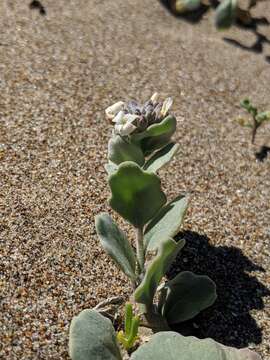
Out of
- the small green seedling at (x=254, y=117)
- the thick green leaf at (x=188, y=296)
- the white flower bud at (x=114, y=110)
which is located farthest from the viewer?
the small green seedling at (x=254, y=117)

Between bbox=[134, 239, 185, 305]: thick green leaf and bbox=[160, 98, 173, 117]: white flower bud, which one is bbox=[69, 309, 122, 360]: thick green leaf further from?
bbox=[160, 98, 173, 117]: white flower bud

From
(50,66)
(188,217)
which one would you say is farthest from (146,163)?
(50,66)

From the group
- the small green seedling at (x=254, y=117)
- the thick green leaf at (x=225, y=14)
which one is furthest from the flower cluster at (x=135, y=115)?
the thick green leaf at (x=225, y=14)

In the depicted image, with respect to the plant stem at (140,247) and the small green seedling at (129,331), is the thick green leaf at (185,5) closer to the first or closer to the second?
the plant stem at (140,247)

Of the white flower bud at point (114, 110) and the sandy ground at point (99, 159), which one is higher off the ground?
the white flower bud at point (114, 110)

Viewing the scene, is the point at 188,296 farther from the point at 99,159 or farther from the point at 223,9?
the point at 223,9

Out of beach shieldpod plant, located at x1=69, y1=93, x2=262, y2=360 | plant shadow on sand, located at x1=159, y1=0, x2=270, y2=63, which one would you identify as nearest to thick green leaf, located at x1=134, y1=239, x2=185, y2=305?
beach shieldpod plant, located at x1=69, y1=93, x2=262, y2=360

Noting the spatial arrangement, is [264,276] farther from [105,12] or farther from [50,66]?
[105,12]
